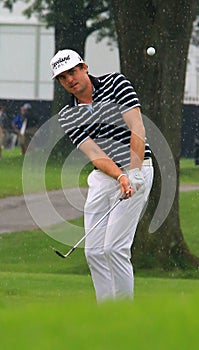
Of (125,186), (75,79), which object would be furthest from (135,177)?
(75,79)

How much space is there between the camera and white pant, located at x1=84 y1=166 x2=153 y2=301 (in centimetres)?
762

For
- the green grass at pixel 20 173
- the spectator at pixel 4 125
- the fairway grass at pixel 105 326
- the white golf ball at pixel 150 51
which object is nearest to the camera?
the fairway grass at pixel 105 326

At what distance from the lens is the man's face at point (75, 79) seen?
7574 mm

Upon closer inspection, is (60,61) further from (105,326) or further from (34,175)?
Answer: (105,326)

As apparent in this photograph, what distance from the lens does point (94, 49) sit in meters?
50.9

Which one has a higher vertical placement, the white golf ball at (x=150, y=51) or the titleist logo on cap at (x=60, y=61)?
the titleist logo on cap at (x=60, y=61)

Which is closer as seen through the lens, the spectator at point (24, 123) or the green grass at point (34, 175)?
the green grass at point (34, 175)

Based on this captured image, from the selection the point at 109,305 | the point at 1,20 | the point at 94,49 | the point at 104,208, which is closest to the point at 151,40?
the point at 104,208

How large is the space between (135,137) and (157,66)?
26.2 feet

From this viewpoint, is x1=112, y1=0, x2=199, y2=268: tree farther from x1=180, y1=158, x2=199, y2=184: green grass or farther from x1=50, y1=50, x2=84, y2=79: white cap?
x1=180, y1=158, x2=199, y2=184: green grass

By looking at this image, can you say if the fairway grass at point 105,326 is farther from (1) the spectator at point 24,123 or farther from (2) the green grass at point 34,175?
(1) the spectator at point 24,123

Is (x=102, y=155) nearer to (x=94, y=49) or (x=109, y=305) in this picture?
(x=109, y=305)

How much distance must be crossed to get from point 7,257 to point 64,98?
16459 mm

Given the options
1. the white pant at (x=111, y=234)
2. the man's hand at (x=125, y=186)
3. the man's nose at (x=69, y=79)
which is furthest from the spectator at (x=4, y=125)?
the man's hand at (x=125, y=186)
